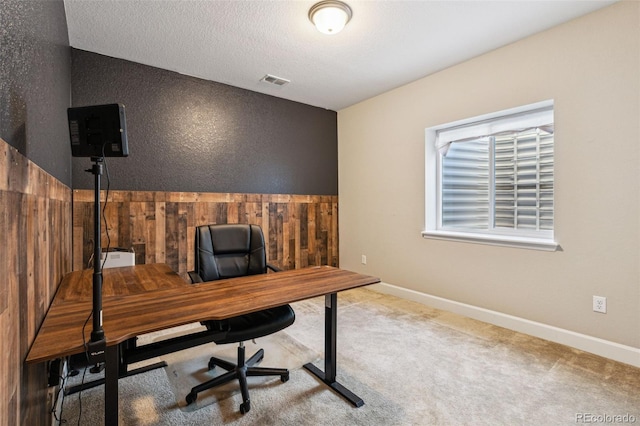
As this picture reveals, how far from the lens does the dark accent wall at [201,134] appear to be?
3092mm

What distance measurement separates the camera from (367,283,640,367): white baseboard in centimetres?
226

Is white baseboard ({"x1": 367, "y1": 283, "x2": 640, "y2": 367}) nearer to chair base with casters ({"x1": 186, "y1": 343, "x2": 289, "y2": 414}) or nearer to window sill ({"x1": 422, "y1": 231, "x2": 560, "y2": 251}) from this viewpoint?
window sill ({"x1": 422, "y1": 231, "x2": 560, "y2": 251})

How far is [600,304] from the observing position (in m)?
2.37

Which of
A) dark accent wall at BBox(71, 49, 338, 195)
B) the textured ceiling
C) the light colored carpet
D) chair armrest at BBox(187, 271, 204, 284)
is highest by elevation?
the textured ceiling

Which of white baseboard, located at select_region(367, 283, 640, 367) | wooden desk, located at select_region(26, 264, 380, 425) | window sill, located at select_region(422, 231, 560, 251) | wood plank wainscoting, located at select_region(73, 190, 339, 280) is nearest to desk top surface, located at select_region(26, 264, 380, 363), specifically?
wooden desk, located at select_region(26, 264, 380, 425)

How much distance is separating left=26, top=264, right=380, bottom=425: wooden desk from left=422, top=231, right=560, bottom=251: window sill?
1700mm

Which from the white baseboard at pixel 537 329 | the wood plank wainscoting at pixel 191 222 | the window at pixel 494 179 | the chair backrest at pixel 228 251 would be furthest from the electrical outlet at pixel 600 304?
the wood plank wainscoting at pixel 191 222

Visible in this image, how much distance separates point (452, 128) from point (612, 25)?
4.63ft

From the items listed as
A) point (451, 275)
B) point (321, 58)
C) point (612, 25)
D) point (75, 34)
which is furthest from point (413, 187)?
point (75, 34)

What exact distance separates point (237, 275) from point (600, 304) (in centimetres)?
272

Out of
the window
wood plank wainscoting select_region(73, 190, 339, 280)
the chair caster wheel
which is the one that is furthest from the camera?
wood plank wainscoting select_region(73, 190, 339, 280)

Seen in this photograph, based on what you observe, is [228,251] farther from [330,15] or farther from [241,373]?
[330,15]

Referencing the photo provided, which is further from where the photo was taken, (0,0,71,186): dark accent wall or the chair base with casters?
the chair base with casters

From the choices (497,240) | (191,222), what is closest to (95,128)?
(191,222)
